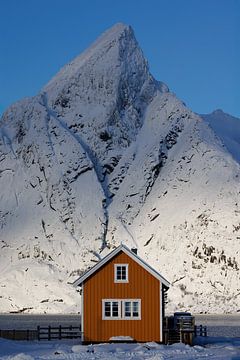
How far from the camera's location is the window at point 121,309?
50.6m

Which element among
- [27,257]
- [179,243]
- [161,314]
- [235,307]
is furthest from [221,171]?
[161,314]

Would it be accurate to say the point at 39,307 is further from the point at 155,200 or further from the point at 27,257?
the point at 155,200

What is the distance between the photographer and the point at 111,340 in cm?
4994

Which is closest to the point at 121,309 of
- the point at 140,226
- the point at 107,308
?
the point at 107,308

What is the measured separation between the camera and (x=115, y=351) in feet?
141

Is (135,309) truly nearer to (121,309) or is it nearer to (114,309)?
(121,309)

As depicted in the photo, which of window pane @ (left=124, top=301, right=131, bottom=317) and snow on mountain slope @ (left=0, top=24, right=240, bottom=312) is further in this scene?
snow on mountain slope @ (left=0, top=24, right=240, bottom=312)

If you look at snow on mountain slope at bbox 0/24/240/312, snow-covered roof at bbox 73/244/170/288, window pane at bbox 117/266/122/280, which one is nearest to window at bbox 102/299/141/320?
window pane at bbox 117/266/122/280

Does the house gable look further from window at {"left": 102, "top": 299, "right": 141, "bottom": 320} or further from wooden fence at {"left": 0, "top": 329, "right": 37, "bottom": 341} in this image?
wooden fence at {"left": 0, "top": 329, "right": 37, "bottom": 341}

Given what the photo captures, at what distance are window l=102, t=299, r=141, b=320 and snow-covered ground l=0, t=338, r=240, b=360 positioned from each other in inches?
130

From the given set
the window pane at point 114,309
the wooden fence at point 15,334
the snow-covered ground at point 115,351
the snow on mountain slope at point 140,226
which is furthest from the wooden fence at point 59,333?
the snow on mountain slope at point 140,226

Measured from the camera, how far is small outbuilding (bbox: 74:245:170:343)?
165 feet

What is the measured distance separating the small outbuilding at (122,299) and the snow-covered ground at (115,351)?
2697 millimetres

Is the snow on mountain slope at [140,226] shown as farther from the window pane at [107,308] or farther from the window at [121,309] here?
the window pane at [107,308]
